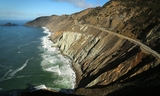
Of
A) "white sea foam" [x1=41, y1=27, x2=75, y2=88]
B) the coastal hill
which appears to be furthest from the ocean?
the coastal hill

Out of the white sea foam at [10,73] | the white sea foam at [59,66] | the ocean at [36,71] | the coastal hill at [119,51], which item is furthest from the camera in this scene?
the white sea foam at [10,73]

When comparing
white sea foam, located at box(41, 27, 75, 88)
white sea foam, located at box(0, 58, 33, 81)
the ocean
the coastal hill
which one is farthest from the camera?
white sea foam, located at box(0, 58, 33, 81)

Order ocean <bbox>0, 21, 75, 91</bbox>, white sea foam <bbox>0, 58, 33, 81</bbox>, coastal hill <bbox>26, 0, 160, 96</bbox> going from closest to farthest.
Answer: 1. coastal hill <bbox>26, 0, 160, 96</bbox>
2. ocean <bbox>0, 21, 75, 91</bbox>
3. white sea foam <bbox>0, 58, 33, 81</bbox>

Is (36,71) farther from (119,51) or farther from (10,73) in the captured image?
(119,51)

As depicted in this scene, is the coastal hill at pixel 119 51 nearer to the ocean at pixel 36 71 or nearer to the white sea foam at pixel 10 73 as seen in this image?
the ocean at pixel 36 71

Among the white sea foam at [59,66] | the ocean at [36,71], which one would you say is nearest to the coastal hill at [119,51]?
the white sea foam at [59,66]

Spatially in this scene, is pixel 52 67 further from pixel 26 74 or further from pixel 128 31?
pixel 128 31

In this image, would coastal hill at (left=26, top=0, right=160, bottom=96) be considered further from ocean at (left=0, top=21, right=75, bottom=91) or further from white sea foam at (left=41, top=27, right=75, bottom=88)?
ocean at (left=0, top=21, right=75, bottom=91)

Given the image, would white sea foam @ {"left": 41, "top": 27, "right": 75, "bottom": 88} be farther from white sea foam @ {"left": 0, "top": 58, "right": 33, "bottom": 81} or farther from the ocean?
white sea foam @ {"left": 0, "top": 58, "right": 33, "bottom": 81}

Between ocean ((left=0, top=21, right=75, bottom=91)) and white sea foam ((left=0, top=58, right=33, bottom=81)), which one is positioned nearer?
ocean ((left=0, top=21, right=75, bottom=91))
